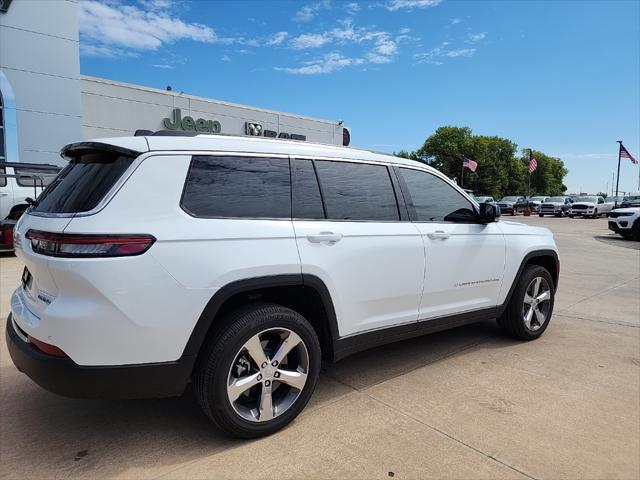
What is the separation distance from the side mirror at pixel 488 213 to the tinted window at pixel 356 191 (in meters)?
0.96

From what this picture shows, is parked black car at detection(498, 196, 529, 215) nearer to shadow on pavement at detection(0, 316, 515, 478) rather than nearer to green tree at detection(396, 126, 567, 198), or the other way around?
green tree at detection(396, 126, 567, 198)

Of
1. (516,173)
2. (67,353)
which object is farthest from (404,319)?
(516,173)

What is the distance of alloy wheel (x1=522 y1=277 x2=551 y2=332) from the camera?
4516 mm

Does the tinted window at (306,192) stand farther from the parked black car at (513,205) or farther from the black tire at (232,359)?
the parked black car at (513,205)

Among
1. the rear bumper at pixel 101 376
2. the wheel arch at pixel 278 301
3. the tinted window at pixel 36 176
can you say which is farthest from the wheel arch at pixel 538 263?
the tinted window at pixel 36 176

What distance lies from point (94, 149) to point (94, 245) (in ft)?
2.23

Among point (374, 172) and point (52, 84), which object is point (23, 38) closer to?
point (52, 84)

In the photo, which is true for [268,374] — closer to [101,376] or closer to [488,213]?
[101,376]

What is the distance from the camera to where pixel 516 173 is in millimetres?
81125

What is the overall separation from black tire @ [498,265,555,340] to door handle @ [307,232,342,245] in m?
2.31

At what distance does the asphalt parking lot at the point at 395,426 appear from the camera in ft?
8.05

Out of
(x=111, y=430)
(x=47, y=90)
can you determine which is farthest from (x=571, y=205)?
(x=111, y=430)

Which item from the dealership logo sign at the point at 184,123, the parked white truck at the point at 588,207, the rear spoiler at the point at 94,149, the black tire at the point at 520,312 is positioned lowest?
the black tire at the point at 520,312

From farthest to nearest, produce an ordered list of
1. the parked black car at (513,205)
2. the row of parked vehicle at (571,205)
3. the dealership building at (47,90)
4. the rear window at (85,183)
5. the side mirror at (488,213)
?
the parked black car at (513,205) → the row of parked vehicle at (571,205) → the dealership building at (47,90) → the side mirror at (488,213) → the rear window at (85,183)
